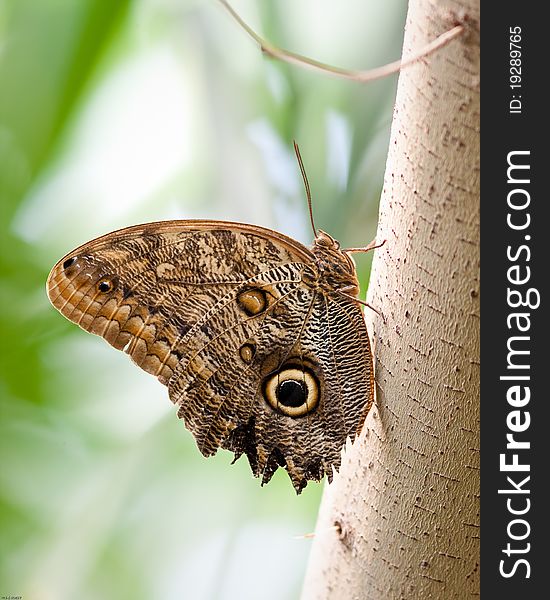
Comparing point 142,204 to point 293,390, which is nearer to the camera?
point 293,390

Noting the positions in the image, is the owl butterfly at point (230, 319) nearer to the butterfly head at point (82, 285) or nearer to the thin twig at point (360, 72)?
the butterfly head at point (82, 285)

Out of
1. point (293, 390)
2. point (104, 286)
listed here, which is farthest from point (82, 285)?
point (293, 390)

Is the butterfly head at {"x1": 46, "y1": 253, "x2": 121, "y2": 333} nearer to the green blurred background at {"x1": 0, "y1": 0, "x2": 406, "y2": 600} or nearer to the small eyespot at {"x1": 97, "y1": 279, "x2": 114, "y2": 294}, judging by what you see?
the small eyespot at {"x1": 97, "y1": 279, "x2": 114, "y2": 294}

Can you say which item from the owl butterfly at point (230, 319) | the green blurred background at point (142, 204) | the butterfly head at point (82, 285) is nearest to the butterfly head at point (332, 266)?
the owl butterfly at point (230, 319)

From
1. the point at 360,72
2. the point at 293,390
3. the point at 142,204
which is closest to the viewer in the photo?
the point at 360,72

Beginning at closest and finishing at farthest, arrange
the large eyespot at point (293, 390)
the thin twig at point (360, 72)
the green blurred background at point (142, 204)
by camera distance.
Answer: the thin twig at point (360, 72)
the large eyespot at point (293, 390)
the green blurred background at point (142, 204)

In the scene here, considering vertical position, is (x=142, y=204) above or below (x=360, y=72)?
above

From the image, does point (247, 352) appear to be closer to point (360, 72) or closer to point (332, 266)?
point (332, 266)
